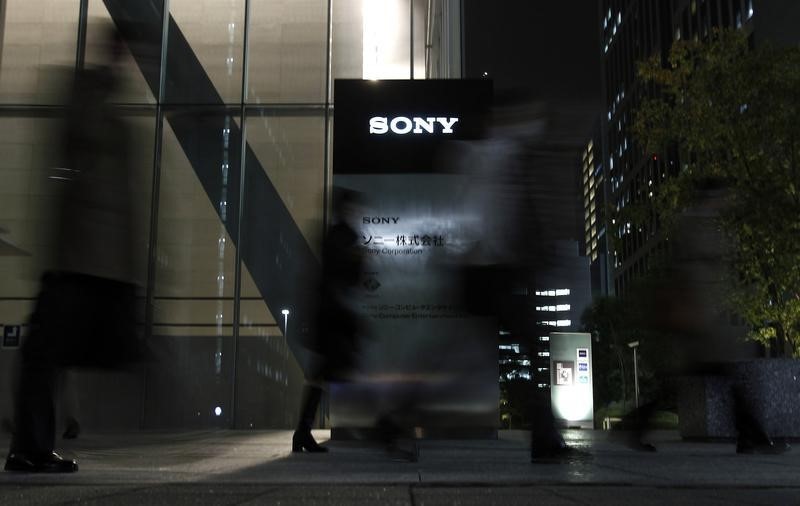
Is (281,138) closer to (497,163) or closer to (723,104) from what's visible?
(723,104)

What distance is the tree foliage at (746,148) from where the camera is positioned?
A: 11.8 meters

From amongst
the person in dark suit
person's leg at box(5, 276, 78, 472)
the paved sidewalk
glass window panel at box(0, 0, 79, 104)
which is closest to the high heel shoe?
the paved sidewalk

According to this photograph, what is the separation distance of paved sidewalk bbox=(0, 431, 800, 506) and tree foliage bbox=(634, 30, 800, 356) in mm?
6862

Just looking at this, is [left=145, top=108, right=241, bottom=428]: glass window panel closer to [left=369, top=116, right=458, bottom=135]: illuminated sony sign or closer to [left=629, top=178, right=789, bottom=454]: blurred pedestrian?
[left=369, top=116, right=458, bottom=135]: illuminated sony sign

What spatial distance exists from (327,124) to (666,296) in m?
8.20

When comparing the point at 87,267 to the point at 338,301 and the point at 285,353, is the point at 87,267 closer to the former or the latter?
the point at 338,301

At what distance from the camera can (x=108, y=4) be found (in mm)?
13078

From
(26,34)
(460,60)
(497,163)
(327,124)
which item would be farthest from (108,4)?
(497,163)

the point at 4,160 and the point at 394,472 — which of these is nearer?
the point at 394,472

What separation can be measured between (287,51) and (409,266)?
7.35m

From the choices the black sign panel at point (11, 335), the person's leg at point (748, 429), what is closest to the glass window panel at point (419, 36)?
the black sign panel at point (11, 335)

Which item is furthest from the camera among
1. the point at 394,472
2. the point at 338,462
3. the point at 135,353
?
the point at 338,462

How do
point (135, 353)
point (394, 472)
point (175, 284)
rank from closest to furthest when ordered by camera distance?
point (135, 353) → point (394, 472) → point (175, 284)

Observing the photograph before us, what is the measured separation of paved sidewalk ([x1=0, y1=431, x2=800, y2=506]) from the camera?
3227 mm
